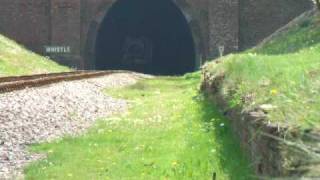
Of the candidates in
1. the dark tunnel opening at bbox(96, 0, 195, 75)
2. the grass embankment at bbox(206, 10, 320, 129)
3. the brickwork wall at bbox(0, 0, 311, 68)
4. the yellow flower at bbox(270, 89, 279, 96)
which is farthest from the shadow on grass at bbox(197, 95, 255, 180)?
the dark tunnel opening at bbox(96, 0, 195, 75)

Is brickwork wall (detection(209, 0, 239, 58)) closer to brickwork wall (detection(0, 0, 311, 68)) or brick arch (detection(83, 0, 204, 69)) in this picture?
brickwork wall (detection(0, 0, 311, 68))

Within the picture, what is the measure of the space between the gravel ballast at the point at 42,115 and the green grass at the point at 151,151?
343 mm

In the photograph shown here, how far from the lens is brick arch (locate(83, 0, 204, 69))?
4822cm

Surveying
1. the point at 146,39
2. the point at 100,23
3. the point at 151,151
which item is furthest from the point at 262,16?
the point at 151,151

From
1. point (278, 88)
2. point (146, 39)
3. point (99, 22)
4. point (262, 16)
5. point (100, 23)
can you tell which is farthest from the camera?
point (146, 39)

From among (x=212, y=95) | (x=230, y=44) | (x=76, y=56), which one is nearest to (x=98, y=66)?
(x=76, y=56)

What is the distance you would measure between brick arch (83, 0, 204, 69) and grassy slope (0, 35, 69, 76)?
7503 millimetres

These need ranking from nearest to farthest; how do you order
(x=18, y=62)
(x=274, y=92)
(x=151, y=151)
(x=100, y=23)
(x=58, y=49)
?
1. (x=274, y=92)
2. (x=151, y=151)
3. (x=18, y=62)
4. (x=58, y=49)
5. (x=100, y=23)

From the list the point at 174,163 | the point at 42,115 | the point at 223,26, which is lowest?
the point at 174,163

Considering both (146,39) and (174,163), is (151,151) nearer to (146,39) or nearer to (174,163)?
(174,163)

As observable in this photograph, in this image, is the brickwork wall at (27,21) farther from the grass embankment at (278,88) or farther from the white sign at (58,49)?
the grass embankment at (278,88)

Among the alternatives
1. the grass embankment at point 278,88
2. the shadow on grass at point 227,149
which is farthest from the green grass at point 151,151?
the grass embankment at point 278,88

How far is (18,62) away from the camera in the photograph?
35875 millimetres

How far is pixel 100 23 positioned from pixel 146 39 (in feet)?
32.9
